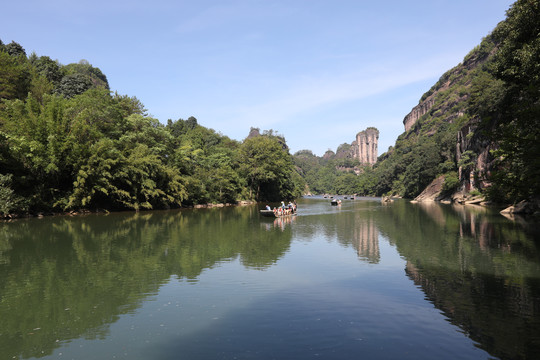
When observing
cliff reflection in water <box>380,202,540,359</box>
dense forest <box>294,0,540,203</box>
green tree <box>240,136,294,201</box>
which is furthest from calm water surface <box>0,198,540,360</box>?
green tree <box>240,136,294,201</box>

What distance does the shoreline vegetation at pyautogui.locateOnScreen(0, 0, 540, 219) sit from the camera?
68.7 ft

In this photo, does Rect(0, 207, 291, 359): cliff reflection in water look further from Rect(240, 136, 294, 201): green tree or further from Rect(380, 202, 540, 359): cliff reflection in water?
Rect(240, 136, 294, 201): green tree

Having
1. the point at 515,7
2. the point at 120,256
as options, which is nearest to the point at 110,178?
the point at 120,256

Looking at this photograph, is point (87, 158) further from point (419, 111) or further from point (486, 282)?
point (419, 111)

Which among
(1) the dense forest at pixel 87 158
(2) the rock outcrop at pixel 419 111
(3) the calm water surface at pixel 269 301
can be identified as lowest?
(3) the calm water surface at pixel 269 301

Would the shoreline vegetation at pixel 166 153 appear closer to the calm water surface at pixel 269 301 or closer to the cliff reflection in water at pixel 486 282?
the cliff reflection in water at pixel 486 282

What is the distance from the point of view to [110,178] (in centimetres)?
3734

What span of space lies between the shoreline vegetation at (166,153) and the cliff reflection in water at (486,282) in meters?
3.12

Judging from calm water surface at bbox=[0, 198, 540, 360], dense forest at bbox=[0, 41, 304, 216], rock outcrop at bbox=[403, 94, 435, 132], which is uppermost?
rock outcrop at bbox=[403, 94, 435, 132]

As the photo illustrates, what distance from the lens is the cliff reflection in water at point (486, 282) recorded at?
6754 millimetres

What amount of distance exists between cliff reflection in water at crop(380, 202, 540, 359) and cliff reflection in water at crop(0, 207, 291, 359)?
6.41 metres

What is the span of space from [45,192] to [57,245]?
65.9 feet

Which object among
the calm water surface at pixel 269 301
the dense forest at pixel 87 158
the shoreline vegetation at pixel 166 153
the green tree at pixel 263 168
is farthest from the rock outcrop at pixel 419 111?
the calm water surface at pixel 269 301

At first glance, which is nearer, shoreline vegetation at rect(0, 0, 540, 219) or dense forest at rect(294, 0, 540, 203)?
dense forest at rect(294, 0, 540, 203)
